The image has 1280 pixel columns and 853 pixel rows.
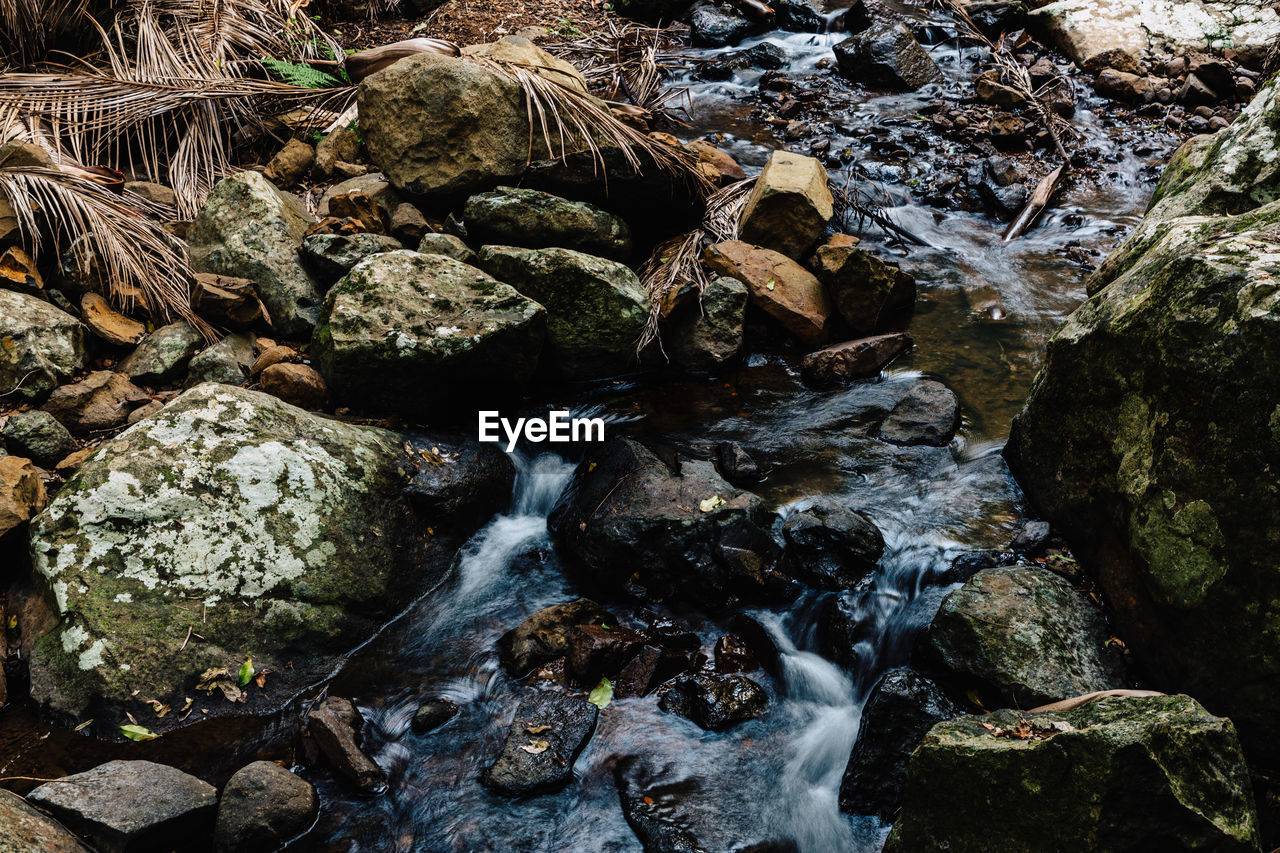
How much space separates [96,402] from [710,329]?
3.89 meters

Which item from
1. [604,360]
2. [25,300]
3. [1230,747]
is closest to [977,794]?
[1230,747]

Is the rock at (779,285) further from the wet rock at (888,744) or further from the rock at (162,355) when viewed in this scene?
the rock at (162,355)

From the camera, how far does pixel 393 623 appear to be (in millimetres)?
4129

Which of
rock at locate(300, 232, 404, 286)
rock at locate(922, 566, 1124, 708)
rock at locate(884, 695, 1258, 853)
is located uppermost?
rock at locate(300, 232, 404, 286)

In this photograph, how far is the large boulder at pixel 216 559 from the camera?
137 inches

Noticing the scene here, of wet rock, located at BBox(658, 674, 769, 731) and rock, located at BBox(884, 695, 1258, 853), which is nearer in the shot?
rock, located at BBox(884, 695, 1258, 853)

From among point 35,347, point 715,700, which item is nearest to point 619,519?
point 715,700

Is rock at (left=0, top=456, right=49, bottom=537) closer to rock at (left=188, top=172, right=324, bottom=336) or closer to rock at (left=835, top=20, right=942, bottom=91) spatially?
rock at (left=188, top=172, right=324, bottom=336)

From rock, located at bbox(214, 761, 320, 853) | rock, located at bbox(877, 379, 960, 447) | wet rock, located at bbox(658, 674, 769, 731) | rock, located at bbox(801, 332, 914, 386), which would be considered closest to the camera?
rock, located at bbox(214, 761, 320, 853)

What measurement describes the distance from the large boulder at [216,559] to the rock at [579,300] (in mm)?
1631

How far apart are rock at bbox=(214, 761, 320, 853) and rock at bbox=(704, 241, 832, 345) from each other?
4.37 m

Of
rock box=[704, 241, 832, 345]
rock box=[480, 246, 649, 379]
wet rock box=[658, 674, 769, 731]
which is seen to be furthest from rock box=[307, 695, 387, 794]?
rock box=[704, 241, 832, 345]

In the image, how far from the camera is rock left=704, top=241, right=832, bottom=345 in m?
5.96

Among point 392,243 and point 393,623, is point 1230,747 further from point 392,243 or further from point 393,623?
point 392,243
